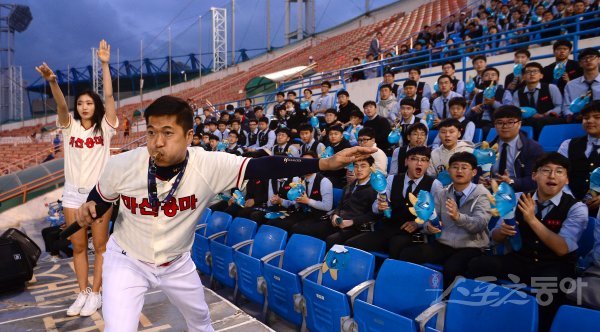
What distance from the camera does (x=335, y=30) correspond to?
75.0 feet

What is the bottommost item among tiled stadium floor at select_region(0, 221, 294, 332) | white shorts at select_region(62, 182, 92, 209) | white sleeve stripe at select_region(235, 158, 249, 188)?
tiled stadium floor at select_region(0, 221, 294, 332)

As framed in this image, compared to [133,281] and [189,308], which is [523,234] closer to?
[189,308]

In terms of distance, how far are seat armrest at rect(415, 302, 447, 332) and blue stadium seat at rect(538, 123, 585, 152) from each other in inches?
111

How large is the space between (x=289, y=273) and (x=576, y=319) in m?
1.98

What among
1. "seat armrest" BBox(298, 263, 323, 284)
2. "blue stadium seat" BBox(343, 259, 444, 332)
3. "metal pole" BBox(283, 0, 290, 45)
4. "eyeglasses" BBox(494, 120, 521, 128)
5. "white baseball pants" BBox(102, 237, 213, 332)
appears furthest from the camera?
"metal pole" BBox(283, 0, 290, 45)

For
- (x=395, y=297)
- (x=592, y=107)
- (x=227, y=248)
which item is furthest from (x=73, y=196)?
(x=592, y=107)

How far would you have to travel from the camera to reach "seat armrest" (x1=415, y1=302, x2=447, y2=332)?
2.33 m

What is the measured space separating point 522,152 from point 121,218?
132 inches

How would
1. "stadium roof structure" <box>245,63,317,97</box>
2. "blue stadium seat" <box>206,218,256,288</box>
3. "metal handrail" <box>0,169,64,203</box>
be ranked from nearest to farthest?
"blue stadium seat" <box>206,218,256,288</box>
"metal handrail" <box>0,169,64,203</box>
"stadium roof structure" <box>245,63,317,97</box>

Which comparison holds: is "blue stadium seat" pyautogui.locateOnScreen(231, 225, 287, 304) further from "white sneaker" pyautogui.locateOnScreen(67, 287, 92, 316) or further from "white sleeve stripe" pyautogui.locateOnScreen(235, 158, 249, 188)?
"white sleeve stripe" pyautogui.locateOnScreen(235, 158, 249, 188)

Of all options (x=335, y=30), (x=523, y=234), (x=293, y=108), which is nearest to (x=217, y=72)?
(x=335, y=30)

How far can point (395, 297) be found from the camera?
8.98ft

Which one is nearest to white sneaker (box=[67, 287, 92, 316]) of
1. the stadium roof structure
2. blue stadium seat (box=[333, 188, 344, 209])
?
blue stadium seat (box=[333, 188, 344, 209])

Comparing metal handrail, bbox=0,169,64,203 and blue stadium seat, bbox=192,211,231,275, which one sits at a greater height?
metal handrail, bbox=0,169,64,203
